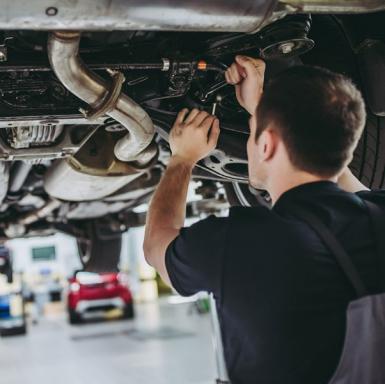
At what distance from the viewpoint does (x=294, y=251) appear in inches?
51.0

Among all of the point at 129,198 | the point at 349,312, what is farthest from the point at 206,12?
the point at 129,198

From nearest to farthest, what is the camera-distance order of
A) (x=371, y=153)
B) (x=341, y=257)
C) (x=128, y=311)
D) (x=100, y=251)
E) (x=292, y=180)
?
1. (x=341, y=257)
2. (x=292, y=180)
3. (x=371, y=153)
4. (x=100, y=251)
5. (x=128, y=311)

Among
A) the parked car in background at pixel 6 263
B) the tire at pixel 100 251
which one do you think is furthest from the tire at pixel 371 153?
the parked car in background at pixel 6 263

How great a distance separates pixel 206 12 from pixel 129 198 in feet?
7.19

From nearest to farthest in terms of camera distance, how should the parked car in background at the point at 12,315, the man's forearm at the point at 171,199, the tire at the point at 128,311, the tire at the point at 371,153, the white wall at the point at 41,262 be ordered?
the man's forearm at the point at 171,199, the tire at the point at 371,153, the parked car in background at the point at 12,315, the tire at the point at 128,311, the white wall at the point at 41,262

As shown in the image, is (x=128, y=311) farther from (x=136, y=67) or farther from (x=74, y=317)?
(x=136, y=67)

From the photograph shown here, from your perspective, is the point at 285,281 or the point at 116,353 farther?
the point at 116,353

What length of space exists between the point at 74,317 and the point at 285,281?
12021 mm

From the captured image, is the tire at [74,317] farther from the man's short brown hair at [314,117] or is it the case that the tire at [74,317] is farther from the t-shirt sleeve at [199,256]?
the man's short brown hair at [314,117]

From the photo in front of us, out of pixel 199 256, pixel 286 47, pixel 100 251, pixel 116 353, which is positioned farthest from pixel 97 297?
pixel 199 256

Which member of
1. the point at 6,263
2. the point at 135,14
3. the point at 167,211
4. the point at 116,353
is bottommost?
the point at 116,353

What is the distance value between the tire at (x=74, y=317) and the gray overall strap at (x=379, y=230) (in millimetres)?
11810

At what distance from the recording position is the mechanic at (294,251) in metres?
1.30

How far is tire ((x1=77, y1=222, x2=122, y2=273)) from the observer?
4699mm
